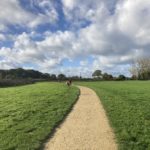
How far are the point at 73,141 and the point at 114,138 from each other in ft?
4.55

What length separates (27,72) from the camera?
136 meters

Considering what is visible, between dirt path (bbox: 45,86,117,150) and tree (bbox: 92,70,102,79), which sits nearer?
dirt path (bbox: 45,86,117,150)

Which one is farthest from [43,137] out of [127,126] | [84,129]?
[127,126]

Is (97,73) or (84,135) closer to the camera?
(84,135)

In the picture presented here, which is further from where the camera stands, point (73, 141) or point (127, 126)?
point (127, 126)

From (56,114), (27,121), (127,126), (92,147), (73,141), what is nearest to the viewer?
(92,147)

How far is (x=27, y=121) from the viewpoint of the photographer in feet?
38.8

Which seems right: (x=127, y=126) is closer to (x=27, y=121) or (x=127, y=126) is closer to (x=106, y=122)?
(x=106, y=122)

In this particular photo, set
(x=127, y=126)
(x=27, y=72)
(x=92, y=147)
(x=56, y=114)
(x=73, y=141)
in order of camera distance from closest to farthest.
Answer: (x=92, y=147) → (x=73, y=141) → (x=127, y=126) → (x=56, y=114) → (x=27, y=72)

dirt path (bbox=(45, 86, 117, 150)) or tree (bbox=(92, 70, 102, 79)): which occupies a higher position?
tree (bbox=(92, 70, 102, 79))

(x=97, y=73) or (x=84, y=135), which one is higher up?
(x=97, y=73)

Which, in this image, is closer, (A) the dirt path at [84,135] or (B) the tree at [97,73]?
→ (A) the dirt path at [84,135]

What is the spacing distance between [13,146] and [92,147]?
93.1 inches

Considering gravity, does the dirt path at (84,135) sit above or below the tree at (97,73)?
below
